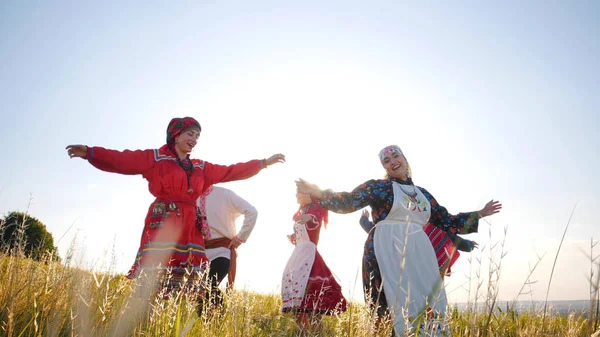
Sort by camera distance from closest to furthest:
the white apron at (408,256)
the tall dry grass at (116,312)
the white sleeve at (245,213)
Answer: the tall dry grass at (116,312) → the white apron at (408,256) → the white sleeve at (245,213)

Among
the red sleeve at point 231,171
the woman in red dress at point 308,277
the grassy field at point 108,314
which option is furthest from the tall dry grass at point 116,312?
the woman in red dress at point 308,277

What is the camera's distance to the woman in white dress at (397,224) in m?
3.98

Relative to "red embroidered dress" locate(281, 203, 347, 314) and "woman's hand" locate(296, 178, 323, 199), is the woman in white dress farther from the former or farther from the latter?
"red embroidered dress" locate(281, 203, 347, 314)

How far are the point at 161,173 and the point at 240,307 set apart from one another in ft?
8.53

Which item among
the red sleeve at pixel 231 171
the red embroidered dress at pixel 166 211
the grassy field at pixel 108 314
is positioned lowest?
the grassy field at pixel 108 314

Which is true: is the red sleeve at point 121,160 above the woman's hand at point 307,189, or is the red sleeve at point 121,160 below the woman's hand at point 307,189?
above

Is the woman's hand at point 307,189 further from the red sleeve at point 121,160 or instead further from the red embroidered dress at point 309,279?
the red sleeve at point 121,160

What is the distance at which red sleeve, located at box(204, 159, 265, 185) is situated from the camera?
4750 mm

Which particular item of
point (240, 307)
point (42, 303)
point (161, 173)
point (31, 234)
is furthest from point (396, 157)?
point (31, 234)

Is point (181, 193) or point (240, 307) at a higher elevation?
point (181, 193)

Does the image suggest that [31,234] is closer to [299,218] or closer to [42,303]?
[299,218]

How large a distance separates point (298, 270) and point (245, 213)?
3.76 ft

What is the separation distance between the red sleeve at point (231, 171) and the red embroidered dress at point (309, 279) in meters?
1.21

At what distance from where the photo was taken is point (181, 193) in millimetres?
4305
